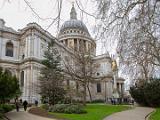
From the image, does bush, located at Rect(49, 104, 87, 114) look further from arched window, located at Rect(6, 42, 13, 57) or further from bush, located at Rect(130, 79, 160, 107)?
arched window, located at Rect(6, 42, 13, 57)

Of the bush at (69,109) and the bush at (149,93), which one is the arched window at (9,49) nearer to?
the bush at (149,93)

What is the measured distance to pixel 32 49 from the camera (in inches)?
2341

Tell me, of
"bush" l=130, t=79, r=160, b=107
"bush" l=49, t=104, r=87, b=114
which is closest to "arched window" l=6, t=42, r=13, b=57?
"bush" l=130, t=79, r=160, b=107

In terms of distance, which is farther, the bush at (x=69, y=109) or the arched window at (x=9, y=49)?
the arched window at (x=9, y=49)

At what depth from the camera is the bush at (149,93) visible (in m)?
38.1

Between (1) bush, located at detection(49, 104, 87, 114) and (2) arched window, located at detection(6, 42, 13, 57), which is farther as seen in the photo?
(2) arched window, located at detection(6, 42, 13, 57)

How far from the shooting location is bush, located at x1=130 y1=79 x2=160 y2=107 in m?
38.1

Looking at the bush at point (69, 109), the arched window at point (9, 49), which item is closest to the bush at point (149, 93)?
the bush at point (69, 109)

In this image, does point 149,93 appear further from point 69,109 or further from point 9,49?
point 9,49

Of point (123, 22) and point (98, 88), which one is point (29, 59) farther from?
point (123, 22)

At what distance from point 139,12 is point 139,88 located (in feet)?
109

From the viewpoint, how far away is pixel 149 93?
1522 inches

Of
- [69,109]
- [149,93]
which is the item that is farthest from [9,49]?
[69,109]

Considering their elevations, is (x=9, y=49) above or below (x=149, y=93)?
above
